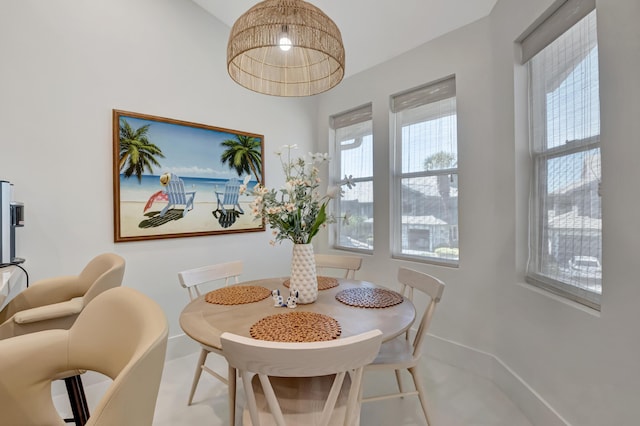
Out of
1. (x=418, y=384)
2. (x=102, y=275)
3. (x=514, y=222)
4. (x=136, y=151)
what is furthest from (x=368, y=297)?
(x=136, y=151)

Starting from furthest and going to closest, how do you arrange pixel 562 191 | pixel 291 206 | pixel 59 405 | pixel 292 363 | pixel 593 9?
pixel 59 405 < pixel 562 191 < pixel 291 206 < pixel 593 9 < pixel 292 363

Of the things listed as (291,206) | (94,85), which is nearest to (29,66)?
(94,85)

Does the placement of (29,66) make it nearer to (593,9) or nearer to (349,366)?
(349,366)

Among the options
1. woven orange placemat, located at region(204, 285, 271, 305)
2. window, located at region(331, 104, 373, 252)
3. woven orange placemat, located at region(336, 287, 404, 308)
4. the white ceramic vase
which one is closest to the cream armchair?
woven orange placemat, located at region(204, 285, 271, 305)

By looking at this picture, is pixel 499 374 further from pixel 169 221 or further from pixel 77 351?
pixel 169 221

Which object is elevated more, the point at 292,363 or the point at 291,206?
the point at 291,206

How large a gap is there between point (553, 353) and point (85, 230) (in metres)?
3.12

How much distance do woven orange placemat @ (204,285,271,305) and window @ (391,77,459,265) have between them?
1542 millimetres

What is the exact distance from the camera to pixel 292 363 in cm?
85

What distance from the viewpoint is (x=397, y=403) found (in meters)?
1.90

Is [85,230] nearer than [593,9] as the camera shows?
No

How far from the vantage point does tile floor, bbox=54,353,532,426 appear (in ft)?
5.71

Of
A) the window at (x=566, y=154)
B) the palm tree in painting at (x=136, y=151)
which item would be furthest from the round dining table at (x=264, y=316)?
the palm tree in painting at (x=136, y=151)

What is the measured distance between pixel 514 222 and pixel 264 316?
1737mm
